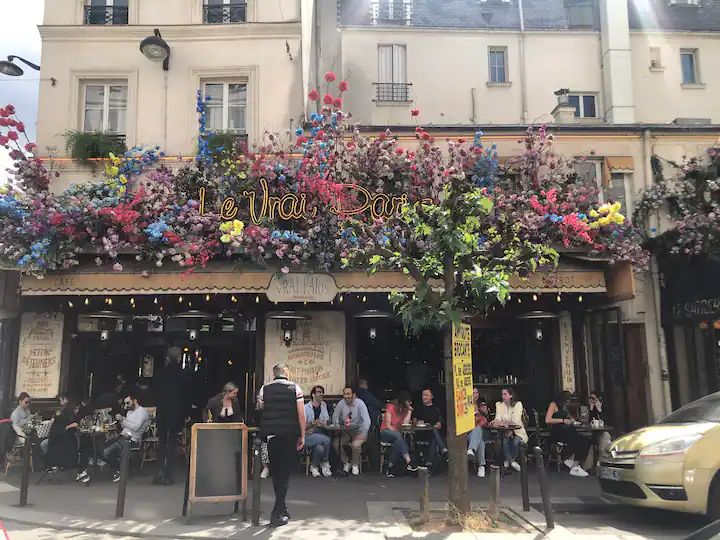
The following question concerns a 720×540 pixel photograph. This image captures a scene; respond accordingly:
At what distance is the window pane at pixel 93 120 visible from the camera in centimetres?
1220

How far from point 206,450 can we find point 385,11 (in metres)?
16.9

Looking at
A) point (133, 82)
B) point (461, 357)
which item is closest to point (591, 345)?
point (461, 357)

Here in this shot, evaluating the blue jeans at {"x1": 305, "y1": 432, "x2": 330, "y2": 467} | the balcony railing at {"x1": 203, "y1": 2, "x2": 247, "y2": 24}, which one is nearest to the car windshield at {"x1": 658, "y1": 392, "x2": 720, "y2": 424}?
the blue jeans at {"x1": 305, "y1": 432, "x2": 330, "y2": 467}

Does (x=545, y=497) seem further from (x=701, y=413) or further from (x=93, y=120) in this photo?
(x=93, y=120)

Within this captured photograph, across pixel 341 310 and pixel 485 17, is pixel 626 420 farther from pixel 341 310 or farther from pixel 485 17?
pixel 485 17

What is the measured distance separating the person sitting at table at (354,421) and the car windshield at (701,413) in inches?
184

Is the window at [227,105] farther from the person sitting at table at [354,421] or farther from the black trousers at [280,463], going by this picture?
the black trousers at [280,463]

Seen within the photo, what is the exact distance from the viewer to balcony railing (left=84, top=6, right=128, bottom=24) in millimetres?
12461

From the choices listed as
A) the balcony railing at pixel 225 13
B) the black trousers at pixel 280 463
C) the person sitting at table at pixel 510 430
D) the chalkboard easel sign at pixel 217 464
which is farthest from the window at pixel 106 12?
the person sitting at table at pixel 510 430

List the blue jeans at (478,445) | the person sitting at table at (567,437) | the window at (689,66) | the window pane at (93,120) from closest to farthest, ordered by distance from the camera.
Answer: the blue jeans at (478,445), the person sitting at table at (567,437), the window pane at (93,120), the window at (689,66)

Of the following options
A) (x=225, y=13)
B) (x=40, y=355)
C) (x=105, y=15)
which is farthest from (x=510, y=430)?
(x=105, y=15)

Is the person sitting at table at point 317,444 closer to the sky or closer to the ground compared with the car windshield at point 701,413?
closer to the ground

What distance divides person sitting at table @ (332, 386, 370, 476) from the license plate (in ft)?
13.3

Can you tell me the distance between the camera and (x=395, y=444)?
9.89 meters
